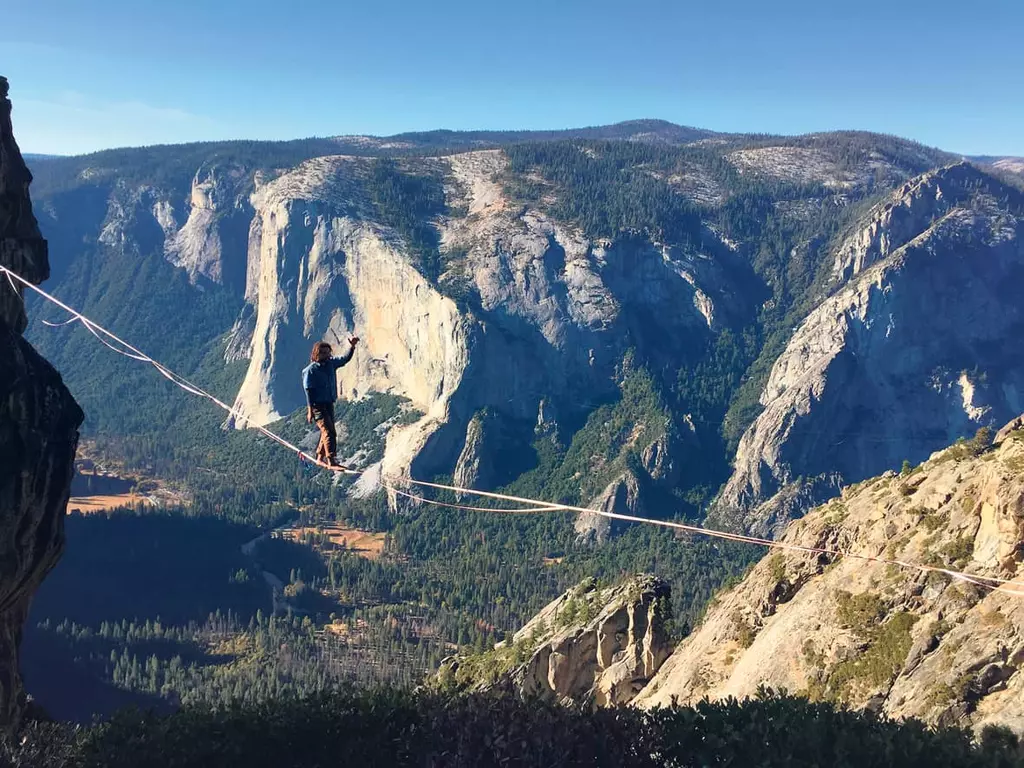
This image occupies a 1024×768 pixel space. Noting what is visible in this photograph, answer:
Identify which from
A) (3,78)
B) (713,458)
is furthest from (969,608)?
(713,458)

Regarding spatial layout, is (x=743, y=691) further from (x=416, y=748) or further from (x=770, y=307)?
(x=770, y=307)

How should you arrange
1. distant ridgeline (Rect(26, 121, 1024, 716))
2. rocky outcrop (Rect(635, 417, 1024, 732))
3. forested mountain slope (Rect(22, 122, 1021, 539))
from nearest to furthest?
rocky outcrop (Rect(635, 417, 1024, 732))
distant ridgeline (Rect(26, 121, 1024, 716))
forested mountain slope (Rect(22, 122, 1021, 539))

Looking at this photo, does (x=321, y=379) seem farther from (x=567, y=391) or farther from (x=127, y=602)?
(x=567, y=391)

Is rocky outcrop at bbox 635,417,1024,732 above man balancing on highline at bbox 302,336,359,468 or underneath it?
underneath

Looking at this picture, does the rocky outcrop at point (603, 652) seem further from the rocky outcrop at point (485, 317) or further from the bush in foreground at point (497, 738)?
the rocky outcrop at point (485, 317)

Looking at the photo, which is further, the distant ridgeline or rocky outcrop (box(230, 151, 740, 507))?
rocky outcrop (box(230, 151, 740, 507))

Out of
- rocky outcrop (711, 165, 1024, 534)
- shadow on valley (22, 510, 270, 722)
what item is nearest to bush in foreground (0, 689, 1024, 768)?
shadow on valley (22, 510, 270, 722)

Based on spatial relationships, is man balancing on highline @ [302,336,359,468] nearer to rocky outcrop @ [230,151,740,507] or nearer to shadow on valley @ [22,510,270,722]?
shadow on valley @ [22,510,270,722]

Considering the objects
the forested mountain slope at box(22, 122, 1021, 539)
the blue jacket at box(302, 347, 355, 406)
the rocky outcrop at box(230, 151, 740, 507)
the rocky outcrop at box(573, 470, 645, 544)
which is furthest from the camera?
the rocky outcrop at box(230, 151, 740, 507)
